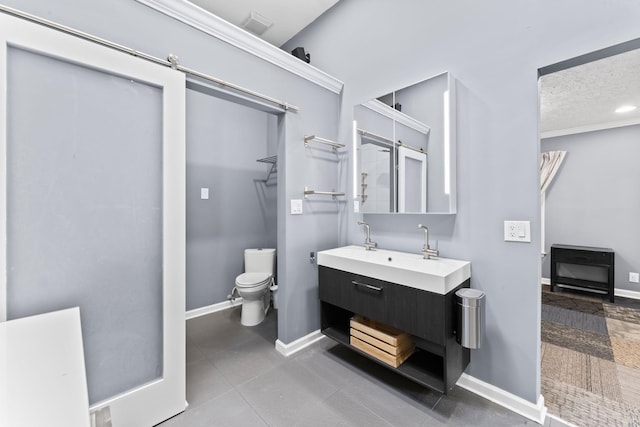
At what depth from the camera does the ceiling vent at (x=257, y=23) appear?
261 centimetres

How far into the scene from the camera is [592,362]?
202 cm

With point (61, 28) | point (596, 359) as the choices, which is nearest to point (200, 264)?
point (61, 28)

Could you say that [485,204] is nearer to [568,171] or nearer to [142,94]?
[142,94]

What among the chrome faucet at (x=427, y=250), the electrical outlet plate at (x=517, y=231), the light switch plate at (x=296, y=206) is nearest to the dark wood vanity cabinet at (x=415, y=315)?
the chrome faucet at (x=427, y=250)

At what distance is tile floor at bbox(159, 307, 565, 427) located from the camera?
4.82 feet

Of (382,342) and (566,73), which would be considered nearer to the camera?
(382,342)

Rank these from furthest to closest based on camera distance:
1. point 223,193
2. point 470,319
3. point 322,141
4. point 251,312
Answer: point 223,193 → point 251,312 → point 322,141 → point 470,319

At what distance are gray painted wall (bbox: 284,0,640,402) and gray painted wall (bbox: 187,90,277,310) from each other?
6.65 ft

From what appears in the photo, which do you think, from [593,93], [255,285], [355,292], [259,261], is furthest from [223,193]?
[593,93]

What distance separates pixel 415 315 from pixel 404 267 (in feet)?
0.92

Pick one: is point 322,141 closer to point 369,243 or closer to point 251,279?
point 369,243

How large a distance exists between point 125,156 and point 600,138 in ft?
18.0

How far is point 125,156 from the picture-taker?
1379 millimetres

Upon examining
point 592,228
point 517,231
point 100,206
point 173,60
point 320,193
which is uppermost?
point 173,60
